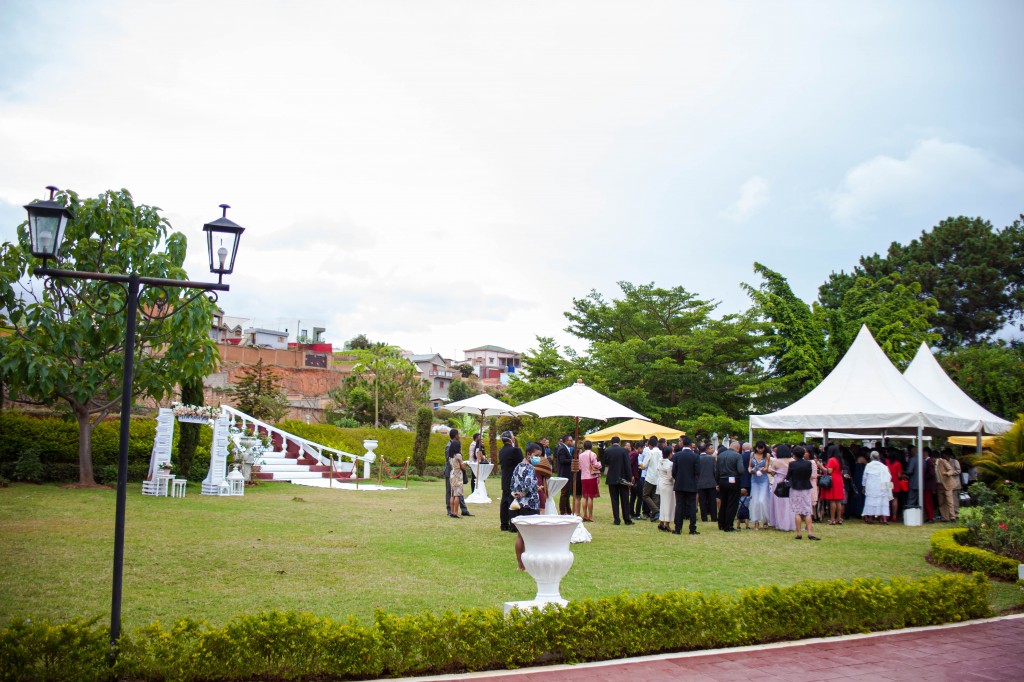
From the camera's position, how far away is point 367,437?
29297 mm

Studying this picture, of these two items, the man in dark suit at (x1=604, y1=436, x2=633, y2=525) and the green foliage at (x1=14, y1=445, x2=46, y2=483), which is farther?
the green foliage at (x1=14, y1=445, x2=46, y2=483)

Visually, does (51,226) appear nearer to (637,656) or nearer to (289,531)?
(637,656)

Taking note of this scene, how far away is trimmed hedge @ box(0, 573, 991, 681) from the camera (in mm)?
4793

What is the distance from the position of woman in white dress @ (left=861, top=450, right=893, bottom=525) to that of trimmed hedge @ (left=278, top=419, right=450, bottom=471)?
16.3 metres

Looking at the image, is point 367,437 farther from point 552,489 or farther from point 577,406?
point 552,489

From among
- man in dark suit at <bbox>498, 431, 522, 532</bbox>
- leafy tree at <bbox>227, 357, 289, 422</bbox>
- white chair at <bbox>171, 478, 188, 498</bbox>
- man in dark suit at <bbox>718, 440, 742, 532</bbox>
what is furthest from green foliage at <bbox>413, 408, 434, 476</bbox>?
man in dark suit at <bbox>718, 440, 742, 532</bbox>

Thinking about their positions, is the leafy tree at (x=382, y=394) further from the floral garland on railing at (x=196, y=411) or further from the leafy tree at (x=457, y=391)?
the leafy tree at (x=457, y=391)

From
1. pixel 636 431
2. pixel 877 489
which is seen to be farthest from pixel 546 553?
pixel 636 431

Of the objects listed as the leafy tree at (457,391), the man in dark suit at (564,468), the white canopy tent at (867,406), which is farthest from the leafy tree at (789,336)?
the leafy tree at (457,391)

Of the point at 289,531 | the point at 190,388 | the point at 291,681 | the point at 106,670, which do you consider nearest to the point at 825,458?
the point at 289,531

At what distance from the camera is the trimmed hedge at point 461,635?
4.79 metres

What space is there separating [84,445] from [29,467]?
133 cm

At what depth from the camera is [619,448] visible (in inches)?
542

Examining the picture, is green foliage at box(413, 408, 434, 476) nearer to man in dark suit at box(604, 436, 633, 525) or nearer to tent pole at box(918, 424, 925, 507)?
man in dark suit at box(604, 436, 633, 525)
